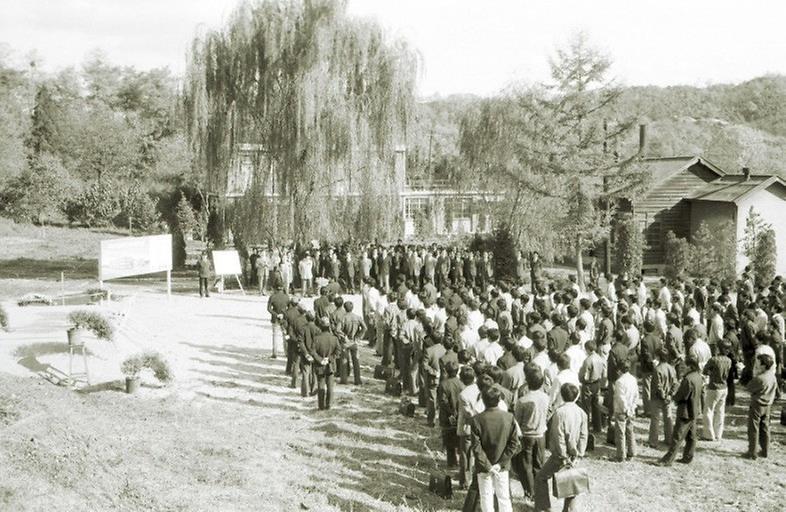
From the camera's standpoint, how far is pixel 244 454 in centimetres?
1013

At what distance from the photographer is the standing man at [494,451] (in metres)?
7.59

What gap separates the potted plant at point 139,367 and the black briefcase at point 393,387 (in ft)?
13.5

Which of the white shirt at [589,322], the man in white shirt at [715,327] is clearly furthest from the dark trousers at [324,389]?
the man in white shirt at [715,327]

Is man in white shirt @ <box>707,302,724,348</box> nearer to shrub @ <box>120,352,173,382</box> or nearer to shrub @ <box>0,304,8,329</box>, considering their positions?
shrub @ <box>120,352,173,382</box>

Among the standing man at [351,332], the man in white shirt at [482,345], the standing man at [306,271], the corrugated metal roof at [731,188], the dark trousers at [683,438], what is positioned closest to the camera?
the dark trousers at [683,438]

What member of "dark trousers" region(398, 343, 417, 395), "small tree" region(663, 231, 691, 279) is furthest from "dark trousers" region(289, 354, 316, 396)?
"small tree" region(663, 231, 691, 279)

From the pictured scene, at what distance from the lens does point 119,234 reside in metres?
46.2

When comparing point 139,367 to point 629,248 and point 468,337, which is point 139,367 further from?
point 629,248

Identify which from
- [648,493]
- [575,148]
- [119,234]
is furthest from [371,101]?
[119,234]

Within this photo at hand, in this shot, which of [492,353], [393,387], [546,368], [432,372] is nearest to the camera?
[546,368]

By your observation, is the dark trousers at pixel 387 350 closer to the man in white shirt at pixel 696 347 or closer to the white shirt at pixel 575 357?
the white shirt at pixel 575 357

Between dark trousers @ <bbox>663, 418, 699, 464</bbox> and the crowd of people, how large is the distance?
0.7 inches

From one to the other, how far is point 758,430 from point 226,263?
57.9 feet

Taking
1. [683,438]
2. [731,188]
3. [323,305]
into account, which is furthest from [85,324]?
[731,188]
